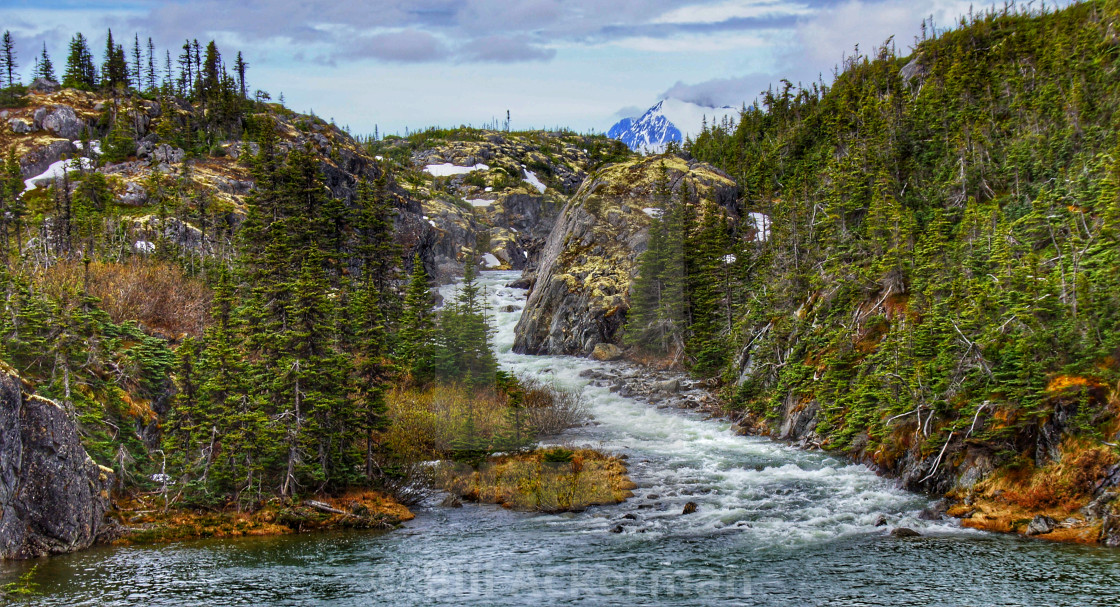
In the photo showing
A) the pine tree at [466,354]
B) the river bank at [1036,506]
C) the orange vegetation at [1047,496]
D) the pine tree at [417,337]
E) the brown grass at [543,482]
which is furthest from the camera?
the pine tree at [417,337]

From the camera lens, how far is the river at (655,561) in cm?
2261

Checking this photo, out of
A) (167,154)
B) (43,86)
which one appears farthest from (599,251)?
(43,86)

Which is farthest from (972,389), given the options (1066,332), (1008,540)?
(1008,540)

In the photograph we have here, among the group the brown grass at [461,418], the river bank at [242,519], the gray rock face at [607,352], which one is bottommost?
the river bank at [242,519]

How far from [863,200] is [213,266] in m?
57.7

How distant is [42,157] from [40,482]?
87.7 meters

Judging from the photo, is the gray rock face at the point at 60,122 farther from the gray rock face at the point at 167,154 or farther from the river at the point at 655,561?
the river at the point at 655,561

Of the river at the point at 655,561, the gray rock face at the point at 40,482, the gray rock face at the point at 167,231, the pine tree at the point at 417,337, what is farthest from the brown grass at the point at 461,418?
the gray rock face at the point at 167,231

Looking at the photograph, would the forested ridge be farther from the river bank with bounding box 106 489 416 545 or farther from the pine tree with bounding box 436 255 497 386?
the river bank with bounding box 106 489 416 545

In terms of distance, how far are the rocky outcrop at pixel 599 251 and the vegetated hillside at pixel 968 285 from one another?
520 inches

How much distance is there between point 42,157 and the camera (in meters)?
94.6

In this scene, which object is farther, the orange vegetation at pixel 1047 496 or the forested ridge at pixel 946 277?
the forested ridge at pixel 946 277

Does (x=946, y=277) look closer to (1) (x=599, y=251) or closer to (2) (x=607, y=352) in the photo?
(2) (x=607, y=352)

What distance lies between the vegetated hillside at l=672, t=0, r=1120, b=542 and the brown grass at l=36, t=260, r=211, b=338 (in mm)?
43494
